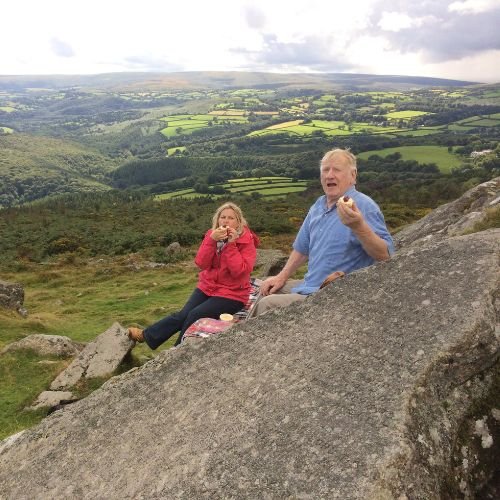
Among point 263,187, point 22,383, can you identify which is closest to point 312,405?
point 22,383

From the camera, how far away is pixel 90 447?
18.1 ft

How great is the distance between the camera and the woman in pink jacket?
9.09 metres

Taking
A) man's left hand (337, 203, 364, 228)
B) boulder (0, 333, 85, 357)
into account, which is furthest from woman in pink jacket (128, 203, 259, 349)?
boulder (0, 333, 85, 357)

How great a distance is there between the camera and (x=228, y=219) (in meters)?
9.50

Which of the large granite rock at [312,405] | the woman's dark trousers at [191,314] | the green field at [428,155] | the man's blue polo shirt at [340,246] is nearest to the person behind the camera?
the large granite rock at [312,405]

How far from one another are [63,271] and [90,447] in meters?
32.5

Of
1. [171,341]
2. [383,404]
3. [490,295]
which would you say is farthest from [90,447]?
[171,341]

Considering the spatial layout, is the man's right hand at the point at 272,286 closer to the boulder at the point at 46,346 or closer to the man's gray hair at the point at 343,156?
the man's gray hair at the point at 343,156

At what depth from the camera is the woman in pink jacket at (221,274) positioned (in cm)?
909

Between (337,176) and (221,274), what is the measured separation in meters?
3.27

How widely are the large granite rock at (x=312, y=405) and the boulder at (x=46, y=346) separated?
26.9 ft

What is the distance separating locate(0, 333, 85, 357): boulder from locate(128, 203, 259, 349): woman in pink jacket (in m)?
5.52

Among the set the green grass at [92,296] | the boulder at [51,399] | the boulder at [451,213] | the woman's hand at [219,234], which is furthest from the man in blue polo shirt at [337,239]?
the green grass at [92,296]

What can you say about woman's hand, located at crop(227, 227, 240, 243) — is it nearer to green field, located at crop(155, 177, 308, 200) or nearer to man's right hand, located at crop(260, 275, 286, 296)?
man's right hand, located at crop(260, 275, 286, 296)
